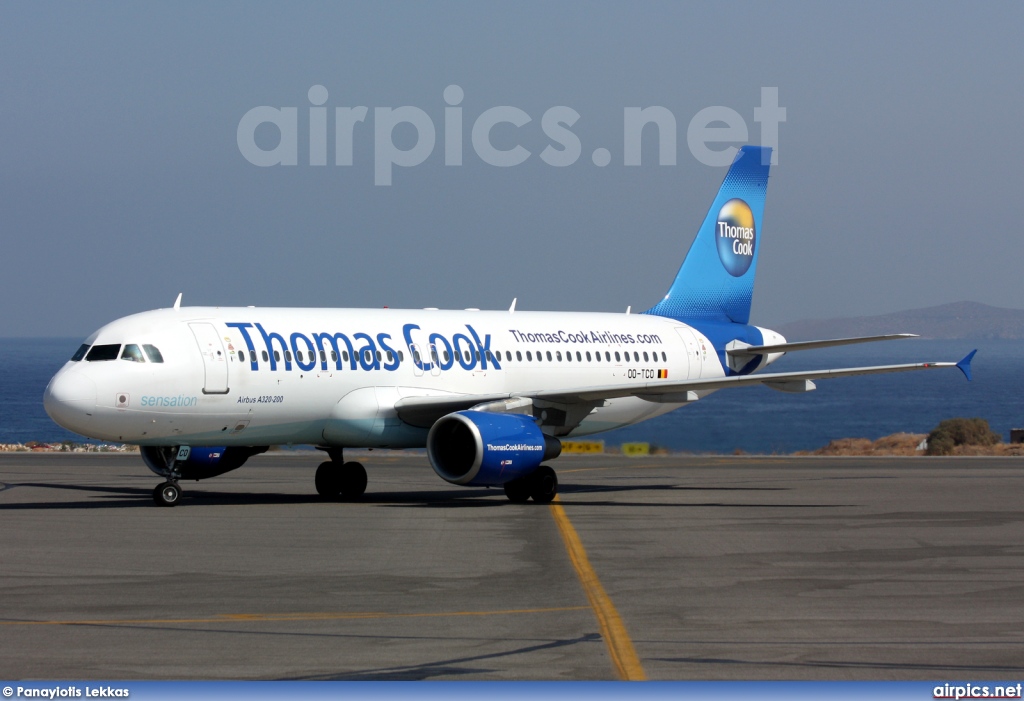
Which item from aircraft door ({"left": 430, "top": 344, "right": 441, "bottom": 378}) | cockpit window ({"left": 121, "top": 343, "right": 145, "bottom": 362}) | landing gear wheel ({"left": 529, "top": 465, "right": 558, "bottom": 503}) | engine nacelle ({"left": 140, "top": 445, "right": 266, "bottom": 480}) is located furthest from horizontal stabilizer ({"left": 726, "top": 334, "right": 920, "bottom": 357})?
cockpit window ({"left": 121, "top": 343, "right": 145, "bottom": 362})

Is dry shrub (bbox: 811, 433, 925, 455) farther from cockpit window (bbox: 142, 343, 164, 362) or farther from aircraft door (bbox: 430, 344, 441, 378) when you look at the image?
cockpit window (bbox: 142, 343, 164, 362)

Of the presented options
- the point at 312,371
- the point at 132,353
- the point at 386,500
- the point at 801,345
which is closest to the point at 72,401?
the point at 132,353

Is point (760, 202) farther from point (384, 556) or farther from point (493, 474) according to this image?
point (384, 556)

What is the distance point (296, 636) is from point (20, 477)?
24.7 m

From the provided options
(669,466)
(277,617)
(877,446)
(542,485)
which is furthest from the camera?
(877,446)

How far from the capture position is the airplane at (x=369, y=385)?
83.4 ft

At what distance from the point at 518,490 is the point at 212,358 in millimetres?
6544

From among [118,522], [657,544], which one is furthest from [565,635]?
[118,522]

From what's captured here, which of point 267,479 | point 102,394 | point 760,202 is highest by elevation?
point 760,202

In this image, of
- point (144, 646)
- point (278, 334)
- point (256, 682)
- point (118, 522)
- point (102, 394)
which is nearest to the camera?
point (256, 682)

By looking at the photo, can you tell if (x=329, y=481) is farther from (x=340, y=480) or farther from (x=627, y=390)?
(x=627, y=390)

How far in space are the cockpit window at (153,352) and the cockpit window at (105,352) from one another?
487mm

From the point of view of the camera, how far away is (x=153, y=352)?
83.8 feet

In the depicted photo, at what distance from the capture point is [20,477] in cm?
3475
